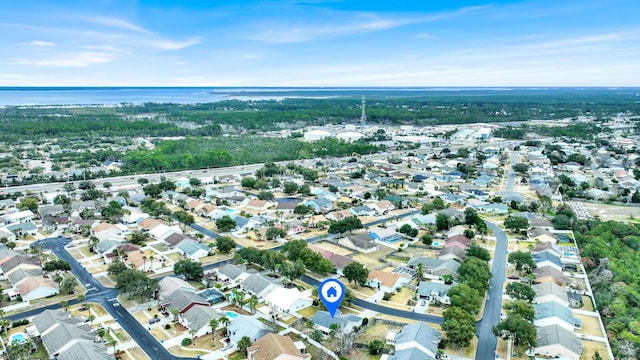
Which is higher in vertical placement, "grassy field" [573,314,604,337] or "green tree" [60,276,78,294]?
"green tree" [60,276,78,294]

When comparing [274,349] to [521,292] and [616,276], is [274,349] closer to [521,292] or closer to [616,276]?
[521,292]

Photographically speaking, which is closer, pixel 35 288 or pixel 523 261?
pixel 35 288

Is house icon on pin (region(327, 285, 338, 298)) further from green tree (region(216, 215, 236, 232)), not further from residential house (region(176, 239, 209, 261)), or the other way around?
green tree (region(216, 215, 236, 232))

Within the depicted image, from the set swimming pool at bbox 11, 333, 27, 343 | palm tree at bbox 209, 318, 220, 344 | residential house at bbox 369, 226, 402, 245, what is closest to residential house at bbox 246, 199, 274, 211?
residential house at bbox 369, 226, 402, 245

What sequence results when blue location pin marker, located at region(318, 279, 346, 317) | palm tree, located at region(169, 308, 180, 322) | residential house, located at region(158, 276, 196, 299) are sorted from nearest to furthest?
blue location pin marker, located at region(318, 279, 346, 317) < palm tree, located at region(169, 308, 180, 322) < residential house, located at region(158, 276, 196, 299)

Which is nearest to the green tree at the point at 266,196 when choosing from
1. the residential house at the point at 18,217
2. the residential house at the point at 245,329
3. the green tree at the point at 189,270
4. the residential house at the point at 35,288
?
the green tree at the point at 189,270

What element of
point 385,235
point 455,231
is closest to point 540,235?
point 455,231

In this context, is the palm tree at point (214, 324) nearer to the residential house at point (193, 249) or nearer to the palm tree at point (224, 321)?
the palm tree at point (224, 321)
